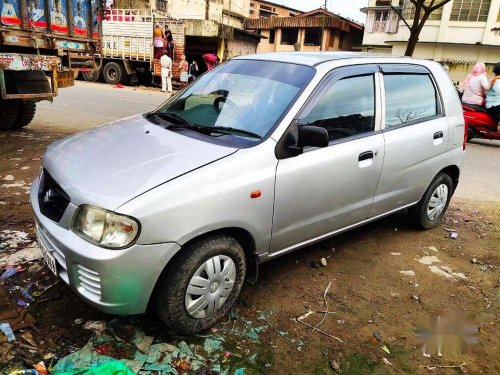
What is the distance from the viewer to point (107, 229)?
83.0 inches

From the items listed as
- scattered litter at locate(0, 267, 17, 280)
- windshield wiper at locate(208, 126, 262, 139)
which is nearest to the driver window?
windshield wiper at locate(208, 126, 262, 139)

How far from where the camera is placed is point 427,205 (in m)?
4.11

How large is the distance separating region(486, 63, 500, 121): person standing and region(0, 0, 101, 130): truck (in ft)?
26.4

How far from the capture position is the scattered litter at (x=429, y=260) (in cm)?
369

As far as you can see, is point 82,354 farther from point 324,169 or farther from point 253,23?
point 253,23

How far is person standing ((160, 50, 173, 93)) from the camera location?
17.5 meters

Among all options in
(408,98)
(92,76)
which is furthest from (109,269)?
(92,76)

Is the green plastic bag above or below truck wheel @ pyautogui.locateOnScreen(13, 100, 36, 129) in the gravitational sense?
below

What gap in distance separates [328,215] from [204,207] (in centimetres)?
115

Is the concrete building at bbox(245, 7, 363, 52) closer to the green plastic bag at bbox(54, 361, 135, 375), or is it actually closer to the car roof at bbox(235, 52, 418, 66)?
the car roof at bbox(235, 52, 418, 66)

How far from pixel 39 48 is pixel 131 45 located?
40.0 ft

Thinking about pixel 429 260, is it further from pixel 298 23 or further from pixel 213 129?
pixel 298 23

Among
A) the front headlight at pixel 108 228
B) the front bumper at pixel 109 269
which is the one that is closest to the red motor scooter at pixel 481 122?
the front bumper at pixel 109 269

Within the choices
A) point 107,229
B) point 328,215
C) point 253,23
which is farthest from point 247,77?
point 253,23
